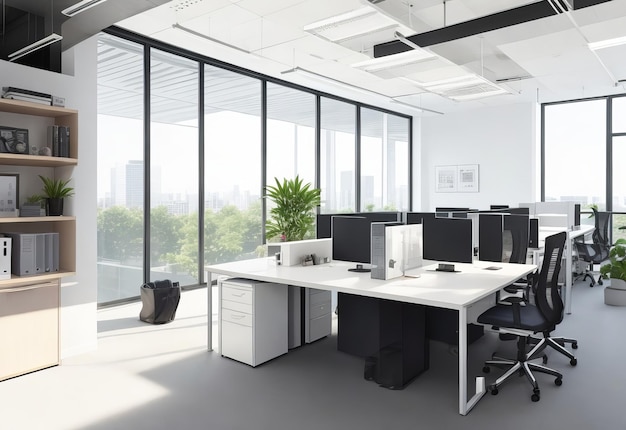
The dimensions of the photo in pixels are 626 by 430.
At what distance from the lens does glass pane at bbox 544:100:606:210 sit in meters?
8.78

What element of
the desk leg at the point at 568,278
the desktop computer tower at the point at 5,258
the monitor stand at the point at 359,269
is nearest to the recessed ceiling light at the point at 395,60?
the monitor stand at the point at 359,269

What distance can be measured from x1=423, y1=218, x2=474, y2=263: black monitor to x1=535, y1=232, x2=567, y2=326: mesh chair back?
620 mm

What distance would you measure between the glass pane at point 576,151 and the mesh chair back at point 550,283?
6474mm

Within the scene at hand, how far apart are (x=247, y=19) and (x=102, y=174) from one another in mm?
2432

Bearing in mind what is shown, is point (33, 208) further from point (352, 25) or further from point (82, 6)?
point (352, 25)

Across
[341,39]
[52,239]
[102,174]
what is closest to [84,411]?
[52,239]

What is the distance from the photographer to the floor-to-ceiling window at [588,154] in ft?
28.2

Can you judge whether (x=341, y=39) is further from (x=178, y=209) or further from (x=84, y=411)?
(x=84, y=411)

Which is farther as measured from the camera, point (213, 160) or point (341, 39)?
point (213, 160)

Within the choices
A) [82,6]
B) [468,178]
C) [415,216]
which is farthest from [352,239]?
[468,178]

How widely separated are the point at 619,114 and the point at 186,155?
788cm

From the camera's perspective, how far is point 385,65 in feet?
17.0

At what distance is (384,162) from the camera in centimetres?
1012

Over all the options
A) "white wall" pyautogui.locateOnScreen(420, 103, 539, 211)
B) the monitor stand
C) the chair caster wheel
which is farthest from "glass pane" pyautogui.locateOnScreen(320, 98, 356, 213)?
the chair caster wheel
